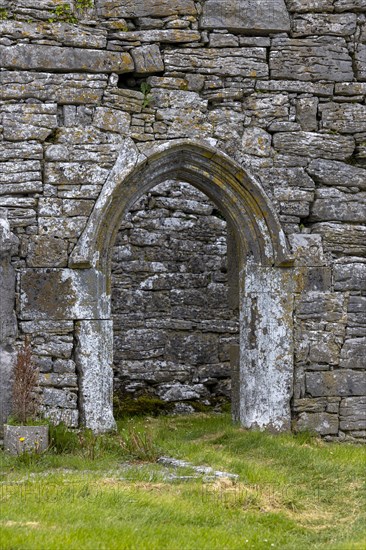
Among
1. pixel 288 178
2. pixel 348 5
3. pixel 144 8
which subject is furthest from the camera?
pixel 348 5

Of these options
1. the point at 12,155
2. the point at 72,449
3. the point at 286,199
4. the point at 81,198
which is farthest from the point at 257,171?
the point at 72,449

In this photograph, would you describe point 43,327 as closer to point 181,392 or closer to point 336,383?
point 336,383

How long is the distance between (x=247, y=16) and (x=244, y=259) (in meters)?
2.39

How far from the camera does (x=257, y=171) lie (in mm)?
9211

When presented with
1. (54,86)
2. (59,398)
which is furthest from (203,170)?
(59,398)

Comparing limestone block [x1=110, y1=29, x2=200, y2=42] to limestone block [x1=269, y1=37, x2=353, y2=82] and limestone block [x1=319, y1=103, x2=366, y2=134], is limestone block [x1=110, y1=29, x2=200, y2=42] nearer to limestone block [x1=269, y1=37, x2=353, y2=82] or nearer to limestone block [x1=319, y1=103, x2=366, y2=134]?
limestone block [x1=269, y1=37, x2=353, y2=82]

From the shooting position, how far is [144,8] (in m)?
9.03

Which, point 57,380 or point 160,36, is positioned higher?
point 160,36

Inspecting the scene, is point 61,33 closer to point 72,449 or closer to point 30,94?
point 30,94

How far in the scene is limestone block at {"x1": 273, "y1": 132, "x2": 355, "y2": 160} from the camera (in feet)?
30.5

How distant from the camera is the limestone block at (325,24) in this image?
9375 millimetres

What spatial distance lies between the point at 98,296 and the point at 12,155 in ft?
5.03

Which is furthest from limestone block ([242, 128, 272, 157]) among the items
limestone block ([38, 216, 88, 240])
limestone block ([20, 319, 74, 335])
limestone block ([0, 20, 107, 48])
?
limestone block ([20, 319, 74, 335])

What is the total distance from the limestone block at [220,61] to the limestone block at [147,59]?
9 cm
